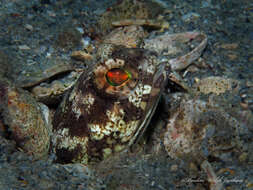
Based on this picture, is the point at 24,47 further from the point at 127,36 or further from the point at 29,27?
the point at 127,36

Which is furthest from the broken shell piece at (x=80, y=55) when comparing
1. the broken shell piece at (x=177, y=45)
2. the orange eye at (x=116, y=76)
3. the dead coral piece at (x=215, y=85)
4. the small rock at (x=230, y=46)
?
the small rock at (x=230, y=46)

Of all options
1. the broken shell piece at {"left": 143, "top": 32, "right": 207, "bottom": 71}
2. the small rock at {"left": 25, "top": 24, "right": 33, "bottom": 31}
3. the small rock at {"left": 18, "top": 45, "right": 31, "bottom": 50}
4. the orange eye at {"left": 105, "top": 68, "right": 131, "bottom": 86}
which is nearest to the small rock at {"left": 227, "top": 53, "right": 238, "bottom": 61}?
the broken shell piece at {"left": 143, "top": 32, "right": 207, "bottom": 71}

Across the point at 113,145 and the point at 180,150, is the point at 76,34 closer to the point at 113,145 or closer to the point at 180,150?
the point at 113,145

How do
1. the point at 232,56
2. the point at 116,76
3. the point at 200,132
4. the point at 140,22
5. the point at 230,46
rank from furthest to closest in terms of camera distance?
the point at 140,22 → the point at 230,46 → the point at 232,56 → the point at 200,132 → the point at 116,76

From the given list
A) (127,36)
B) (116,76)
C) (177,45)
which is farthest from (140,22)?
(116,76)

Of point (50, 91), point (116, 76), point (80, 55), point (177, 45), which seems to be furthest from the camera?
point (177, 45)

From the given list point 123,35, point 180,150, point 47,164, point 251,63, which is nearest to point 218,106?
point 180,150

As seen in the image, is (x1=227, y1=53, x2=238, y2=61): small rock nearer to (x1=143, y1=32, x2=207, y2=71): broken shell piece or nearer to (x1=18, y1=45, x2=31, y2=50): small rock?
(x1=143, y1=32, x2=207, y2=71): broken shell piece
